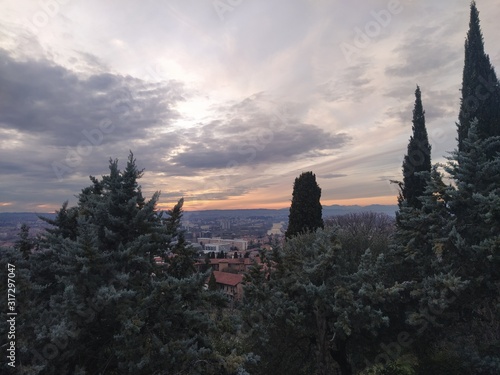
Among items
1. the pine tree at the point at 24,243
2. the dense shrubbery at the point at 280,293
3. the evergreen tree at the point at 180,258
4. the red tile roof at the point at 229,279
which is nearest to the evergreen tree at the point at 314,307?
the dense shrubbery at the point at 280,293

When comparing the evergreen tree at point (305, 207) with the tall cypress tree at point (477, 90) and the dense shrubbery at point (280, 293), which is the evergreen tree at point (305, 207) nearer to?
the dense shrubbery at point (280, 293)

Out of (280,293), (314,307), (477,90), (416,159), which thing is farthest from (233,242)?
(280,293)

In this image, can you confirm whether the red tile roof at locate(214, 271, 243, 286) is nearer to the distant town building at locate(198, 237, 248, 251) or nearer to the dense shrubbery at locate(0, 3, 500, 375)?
the dense shrubbery at locate(0, 3, 500, 375)

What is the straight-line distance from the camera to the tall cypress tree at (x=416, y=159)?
16109 millimetres

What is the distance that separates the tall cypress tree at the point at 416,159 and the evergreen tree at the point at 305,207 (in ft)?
24.1

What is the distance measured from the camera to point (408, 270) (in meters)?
11.4

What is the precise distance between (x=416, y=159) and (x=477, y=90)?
4307 millimetres

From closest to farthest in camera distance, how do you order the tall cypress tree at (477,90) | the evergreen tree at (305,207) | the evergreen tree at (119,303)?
the evergreen tree at (119,303)
the tall cypress tree at (477,90)
the evergreen tree at (305,207)

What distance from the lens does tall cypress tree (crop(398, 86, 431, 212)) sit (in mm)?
16109

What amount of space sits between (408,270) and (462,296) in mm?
1815

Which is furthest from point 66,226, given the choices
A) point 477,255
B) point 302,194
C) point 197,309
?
point 302,194

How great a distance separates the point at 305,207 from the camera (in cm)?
2362

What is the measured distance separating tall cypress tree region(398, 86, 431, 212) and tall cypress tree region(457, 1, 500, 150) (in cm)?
307

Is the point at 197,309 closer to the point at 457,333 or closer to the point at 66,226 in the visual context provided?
the point at 66,226
